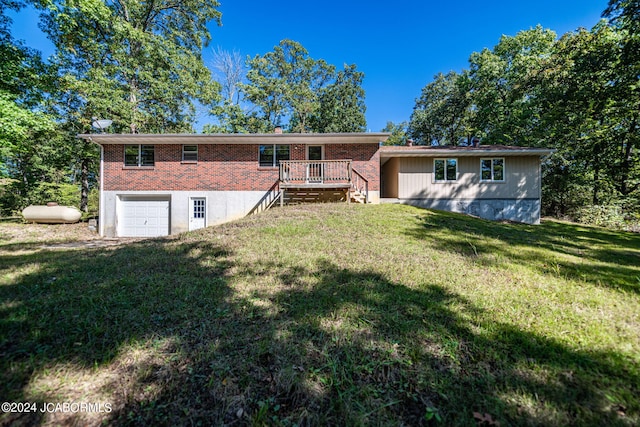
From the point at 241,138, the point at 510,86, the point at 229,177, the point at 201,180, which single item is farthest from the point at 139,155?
the point at 510,86

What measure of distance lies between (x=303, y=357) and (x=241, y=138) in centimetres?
1118

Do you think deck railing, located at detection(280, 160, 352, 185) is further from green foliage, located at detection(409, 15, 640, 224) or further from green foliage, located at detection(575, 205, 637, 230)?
green foliage, located at detection(575, 205, 637, 230)

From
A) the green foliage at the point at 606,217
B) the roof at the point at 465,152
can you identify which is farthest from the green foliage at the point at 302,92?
the green foliage at the point at 606,217

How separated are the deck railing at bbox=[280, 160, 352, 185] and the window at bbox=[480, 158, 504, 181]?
7359 millimetres

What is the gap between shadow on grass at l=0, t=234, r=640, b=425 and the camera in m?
1.87

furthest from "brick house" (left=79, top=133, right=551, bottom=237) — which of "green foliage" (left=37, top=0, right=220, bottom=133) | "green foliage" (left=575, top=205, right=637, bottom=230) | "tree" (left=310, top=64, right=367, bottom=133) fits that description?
"tree" (left=310, top=64, right=367, bottom=133)

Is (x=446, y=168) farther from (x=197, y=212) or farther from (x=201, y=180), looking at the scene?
(x=197, y=212)

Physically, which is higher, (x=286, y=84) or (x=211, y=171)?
(x=286, y=84)

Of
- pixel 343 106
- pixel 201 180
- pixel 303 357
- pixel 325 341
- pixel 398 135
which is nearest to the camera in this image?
pixel 303 357

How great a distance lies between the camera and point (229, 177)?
1231 cm

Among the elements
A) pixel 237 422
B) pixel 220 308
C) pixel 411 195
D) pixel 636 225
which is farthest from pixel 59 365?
pixel 636 225

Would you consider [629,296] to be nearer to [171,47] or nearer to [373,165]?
[373,165]

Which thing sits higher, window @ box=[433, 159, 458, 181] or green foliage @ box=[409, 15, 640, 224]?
green foliage @ box=[409, 15, 640, 224]

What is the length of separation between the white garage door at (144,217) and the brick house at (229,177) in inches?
1.7
